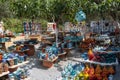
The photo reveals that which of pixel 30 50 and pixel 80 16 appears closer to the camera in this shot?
pixel 80 16

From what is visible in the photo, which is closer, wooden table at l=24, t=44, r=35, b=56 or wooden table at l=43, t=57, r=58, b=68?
wooden table at l=43, t=57, r=58, b=68

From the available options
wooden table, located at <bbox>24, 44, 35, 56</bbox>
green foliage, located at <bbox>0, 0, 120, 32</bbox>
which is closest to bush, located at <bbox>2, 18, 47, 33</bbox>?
green foliage, located at <bbox>0, 0, 120, 32</bbox>

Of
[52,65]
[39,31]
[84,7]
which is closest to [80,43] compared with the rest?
[84,7]

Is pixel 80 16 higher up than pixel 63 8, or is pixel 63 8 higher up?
pixel 63 8

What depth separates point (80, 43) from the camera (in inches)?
566

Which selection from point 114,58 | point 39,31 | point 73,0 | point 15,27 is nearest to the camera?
point 114,58

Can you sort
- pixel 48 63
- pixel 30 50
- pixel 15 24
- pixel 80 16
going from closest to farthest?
pixel 80 16, pixel 48 63, pixel 30 50, pixel 15 24

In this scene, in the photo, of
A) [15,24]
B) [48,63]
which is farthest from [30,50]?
[15,24]

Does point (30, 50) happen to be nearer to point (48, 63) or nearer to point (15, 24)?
point (48, 63)

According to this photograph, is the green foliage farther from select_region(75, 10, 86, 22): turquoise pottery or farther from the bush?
the bush

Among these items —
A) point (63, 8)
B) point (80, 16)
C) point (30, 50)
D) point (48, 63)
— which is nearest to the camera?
point (80, 16)

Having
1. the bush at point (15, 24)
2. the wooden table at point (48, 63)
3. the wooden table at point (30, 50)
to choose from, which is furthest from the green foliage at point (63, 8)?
the bush at point (15, 24)

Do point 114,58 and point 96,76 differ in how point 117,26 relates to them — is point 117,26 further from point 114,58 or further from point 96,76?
point 96,76

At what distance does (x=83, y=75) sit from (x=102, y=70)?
2.35 feet
